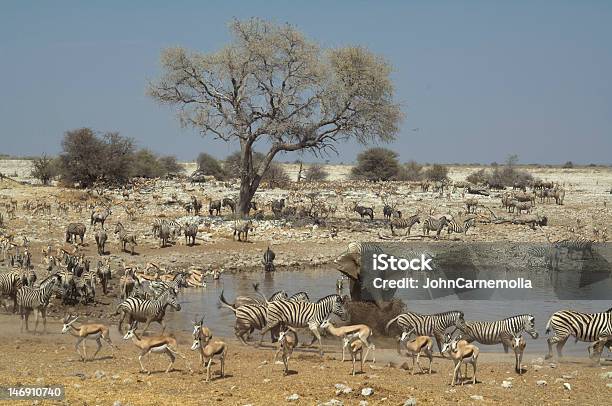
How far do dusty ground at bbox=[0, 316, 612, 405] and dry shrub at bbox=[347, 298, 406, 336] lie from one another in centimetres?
200

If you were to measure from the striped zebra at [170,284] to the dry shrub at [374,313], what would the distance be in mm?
4036

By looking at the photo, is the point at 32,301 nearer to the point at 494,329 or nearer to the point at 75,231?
the point at 494,329

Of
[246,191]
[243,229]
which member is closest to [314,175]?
[246,191]

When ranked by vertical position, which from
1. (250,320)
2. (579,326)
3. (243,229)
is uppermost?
(243,229)

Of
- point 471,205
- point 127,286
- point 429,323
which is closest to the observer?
point 429,323

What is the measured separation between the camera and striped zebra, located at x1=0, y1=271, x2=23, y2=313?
688 inches

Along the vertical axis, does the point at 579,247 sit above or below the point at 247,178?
below

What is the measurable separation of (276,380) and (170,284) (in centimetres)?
824

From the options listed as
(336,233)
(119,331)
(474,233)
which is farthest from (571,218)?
(119,331)

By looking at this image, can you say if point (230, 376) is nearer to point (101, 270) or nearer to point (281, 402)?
point (281, 402)

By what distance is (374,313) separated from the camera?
16.2 meters

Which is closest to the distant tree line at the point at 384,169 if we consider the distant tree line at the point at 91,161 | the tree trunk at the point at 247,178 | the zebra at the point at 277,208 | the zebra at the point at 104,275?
the distant tree line at the point at 91,161

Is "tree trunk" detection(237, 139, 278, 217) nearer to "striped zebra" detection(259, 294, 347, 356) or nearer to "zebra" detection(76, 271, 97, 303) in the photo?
"zebra" detection(76, 271, 97, 303)

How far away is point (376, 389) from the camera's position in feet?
34.8
